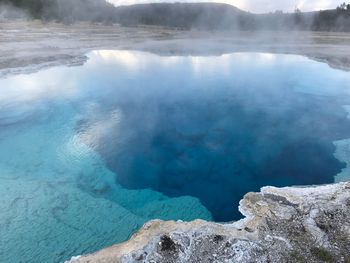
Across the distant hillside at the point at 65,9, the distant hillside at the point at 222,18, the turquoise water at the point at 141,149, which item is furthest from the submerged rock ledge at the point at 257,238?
the distant hillside at the point at 222,18

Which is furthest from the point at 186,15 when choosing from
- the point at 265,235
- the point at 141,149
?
the point at 265,235

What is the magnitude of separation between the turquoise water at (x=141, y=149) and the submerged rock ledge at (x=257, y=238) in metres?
1.06

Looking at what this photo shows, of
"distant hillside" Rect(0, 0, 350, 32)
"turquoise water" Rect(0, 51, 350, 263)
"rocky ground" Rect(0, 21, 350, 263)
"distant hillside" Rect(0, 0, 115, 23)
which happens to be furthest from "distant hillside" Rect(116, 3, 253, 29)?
"rocky ground" Rect(0, 21, 350, 263)

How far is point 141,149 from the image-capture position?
10.2m

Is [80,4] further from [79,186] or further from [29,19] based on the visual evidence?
[79,186]

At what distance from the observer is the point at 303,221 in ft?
20.1

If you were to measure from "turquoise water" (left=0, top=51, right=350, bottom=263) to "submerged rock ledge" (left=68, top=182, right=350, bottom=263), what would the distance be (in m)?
1.06

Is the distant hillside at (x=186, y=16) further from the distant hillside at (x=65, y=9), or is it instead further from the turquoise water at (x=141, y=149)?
the turquoise water at (x=141, y=149)

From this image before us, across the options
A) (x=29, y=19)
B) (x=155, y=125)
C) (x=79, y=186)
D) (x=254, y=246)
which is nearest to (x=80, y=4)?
(x=29, y=19)

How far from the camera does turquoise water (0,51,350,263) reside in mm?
7145

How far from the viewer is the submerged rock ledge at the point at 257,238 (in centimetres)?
527

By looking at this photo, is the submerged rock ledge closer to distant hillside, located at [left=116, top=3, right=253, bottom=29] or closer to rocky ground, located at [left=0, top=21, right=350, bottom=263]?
rocky ground, located at [left=0, top=21, right=350, bottom=263]

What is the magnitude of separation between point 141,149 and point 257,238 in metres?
5.28

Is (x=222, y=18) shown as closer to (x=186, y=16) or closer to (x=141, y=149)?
(x=186, y=16)
